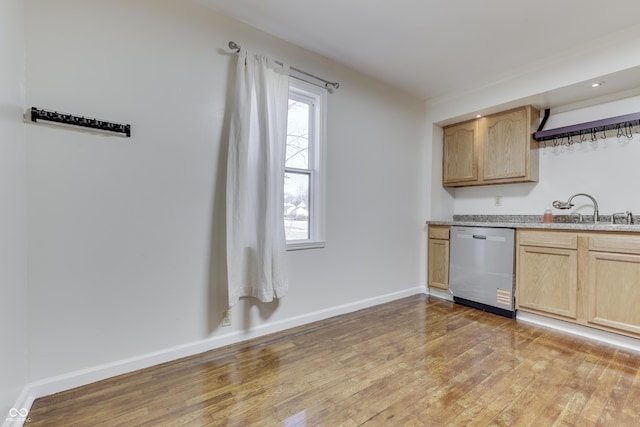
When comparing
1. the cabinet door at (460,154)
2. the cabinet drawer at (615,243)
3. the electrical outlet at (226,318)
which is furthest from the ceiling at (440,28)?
the electrical outlet at (226,318)

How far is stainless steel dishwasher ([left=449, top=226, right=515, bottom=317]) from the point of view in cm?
294

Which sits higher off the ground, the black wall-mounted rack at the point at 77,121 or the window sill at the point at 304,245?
the black wall-mounted rack at the point at 77,121

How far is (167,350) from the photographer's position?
201 cm

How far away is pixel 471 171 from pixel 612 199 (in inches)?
49.8

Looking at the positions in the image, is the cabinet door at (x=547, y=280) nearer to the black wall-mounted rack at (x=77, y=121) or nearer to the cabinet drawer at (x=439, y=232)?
the cabinet drawer at (x=439, y=232)

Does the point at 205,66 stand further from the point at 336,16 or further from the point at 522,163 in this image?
the point at 522,163

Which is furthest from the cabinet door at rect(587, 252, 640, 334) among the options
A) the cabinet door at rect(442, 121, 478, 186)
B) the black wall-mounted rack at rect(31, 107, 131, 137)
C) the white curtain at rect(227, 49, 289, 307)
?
the black wall-mounted rack at rect(31, 107, 131, 137)

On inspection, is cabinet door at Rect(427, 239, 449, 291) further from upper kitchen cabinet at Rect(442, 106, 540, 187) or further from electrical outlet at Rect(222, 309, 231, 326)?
electrical outlet at Rect(222, 309, 231, 326)

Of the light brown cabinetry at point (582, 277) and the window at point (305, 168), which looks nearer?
the light brown cabinetry at point (582, 277)

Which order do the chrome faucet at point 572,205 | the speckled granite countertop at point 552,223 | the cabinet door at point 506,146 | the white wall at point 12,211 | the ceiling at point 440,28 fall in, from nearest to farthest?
the white wall at point 12,211 → the ceiling at point 440,28 → the speckled granite countertop at point 552,223 → the chrome faucet at point 572,205 → the cabinet door at point 506,146

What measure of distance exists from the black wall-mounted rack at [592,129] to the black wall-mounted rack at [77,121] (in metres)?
3.77

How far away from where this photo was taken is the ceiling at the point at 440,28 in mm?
2084

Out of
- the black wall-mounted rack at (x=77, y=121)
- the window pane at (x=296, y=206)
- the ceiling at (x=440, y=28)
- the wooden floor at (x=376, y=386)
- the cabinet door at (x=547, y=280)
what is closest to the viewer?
the wooden floor at (x=376, y=386)

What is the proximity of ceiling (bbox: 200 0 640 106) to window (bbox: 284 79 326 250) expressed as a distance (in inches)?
19.2
